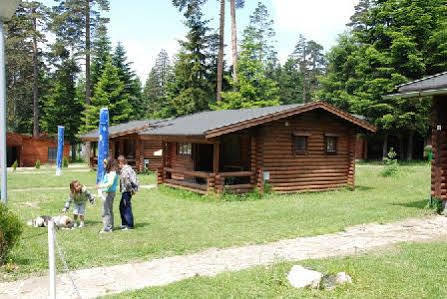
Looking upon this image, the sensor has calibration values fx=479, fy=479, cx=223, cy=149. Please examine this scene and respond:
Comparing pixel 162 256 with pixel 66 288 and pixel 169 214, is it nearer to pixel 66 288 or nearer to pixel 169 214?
pixel 66 288

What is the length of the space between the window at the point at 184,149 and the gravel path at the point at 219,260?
1266 centimetres

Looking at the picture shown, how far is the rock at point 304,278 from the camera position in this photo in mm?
6812

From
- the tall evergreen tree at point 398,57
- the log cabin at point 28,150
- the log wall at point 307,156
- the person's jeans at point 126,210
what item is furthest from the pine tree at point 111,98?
the person's jeans at point 126,210

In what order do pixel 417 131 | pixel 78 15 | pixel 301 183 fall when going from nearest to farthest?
pixel 301 183 → pixel 417 131 → pixel 78 15

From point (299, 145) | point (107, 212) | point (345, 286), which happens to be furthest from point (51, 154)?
point (345, 286)

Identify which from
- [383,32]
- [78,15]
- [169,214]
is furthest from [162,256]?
[78,15]

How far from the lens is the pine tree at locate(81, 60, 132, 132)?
4784 centimetres

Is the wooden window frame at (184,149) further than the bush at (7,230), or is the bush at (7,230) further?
the wooden window frame at (184,149)

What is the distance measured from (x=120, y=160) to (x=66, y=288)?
543 cm

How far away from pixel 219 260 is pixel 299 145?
1205 centimetres

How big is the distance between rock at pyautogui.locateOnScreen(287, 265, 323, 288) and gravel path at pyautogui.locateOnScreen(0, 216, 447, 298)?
153cm

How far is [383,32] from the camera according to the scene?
35.4 m

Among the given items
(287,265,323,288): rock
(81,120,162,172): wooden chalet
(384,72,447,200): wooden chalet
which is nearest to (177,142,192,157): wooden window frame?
(81,120,162,172): wooden chalet

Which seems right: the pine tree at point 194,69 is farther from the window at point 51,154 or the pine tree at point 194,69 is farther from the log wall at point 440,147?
the log wall at point 440,147
